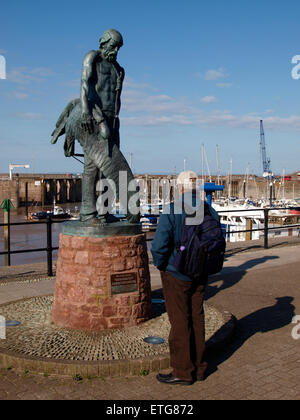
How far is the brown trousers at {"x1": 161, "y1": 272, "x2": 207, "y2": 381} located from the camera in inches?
175

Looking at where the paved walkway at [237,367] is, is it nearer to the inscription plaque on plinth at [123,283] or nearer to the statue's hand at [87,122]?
the inscription plaque on plinth at [123,283]

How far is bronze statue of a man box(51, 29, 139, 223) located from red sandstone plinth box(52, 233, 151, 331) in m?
0.56

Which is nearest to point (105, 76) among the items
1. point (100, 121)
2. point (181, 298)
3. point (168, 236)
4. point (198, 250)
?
point (100, 121)

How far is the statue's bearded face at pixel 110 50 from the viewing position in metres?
6.26

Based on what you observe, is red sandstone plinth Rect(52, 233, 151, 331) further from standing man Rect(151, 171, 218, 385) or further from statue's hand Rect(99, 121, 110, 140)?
standing man Rect(151, 171, 218, 385)

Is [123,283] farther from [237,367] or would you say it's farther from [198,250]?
[198,250]

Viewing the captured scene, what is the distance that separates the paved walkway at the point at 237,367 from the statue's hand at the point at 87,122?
3037mm

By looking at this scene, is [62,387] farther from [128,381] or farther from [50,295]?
[50,295]

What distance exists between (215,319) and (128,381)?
77.7 inches

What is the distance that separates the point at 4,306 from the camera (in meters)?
6.99

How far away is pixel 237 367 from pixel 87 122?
342 centimetres

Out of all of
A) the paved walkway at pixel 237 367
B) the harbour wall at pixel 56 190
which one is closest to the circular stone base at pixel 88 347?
the paved walkway at pixel 237 367

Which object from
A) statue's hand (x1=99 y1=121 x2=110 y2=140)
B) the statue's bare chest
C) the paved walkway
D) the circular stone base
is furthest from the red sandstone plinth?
the statue's bare chest

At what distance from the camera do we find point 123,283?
19.5 ft
